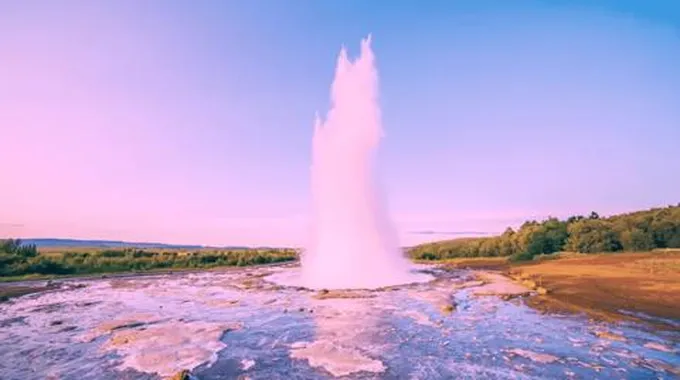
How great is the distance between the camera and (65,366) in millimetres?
12344

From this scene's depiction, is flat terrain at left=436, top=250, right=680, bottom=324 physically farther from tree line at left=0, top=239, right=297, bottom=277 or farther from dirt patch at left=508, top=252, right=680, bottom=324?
tree line at left=0, top=239, right=297, bottom=277

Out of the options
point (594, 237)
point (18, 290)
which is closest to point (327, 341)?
point (18, 290)

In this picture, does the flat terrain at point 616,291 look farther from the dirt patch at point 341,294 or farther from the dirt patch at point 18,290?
the dirt patch at point 18,290

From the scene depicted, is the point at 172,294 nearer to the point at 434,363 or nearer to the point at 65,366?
the point at 65,366

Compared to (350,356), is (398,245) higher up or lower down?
higher up

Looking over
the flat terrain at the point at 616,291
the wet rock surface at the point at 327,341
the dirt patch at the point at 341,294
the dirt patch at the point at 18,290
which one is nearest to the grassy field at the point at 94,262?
the dirt patch at the point at 18,290

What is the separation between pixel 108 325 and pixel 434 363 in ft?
45.4

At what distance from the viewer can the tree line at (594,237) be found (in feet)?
173

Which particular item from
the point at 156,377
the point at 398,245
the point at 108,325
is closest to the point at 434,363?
the point at 156,377

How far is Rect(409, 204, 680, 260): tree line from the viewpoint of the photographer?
173 ft

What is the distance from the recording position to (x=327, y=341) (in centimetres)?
1468

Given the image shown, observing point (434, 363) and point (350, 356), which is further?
point (350, 356)

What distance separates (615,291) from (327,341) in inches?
714

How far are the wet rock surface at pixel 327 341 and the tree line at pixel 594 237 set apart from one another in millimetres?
38647
